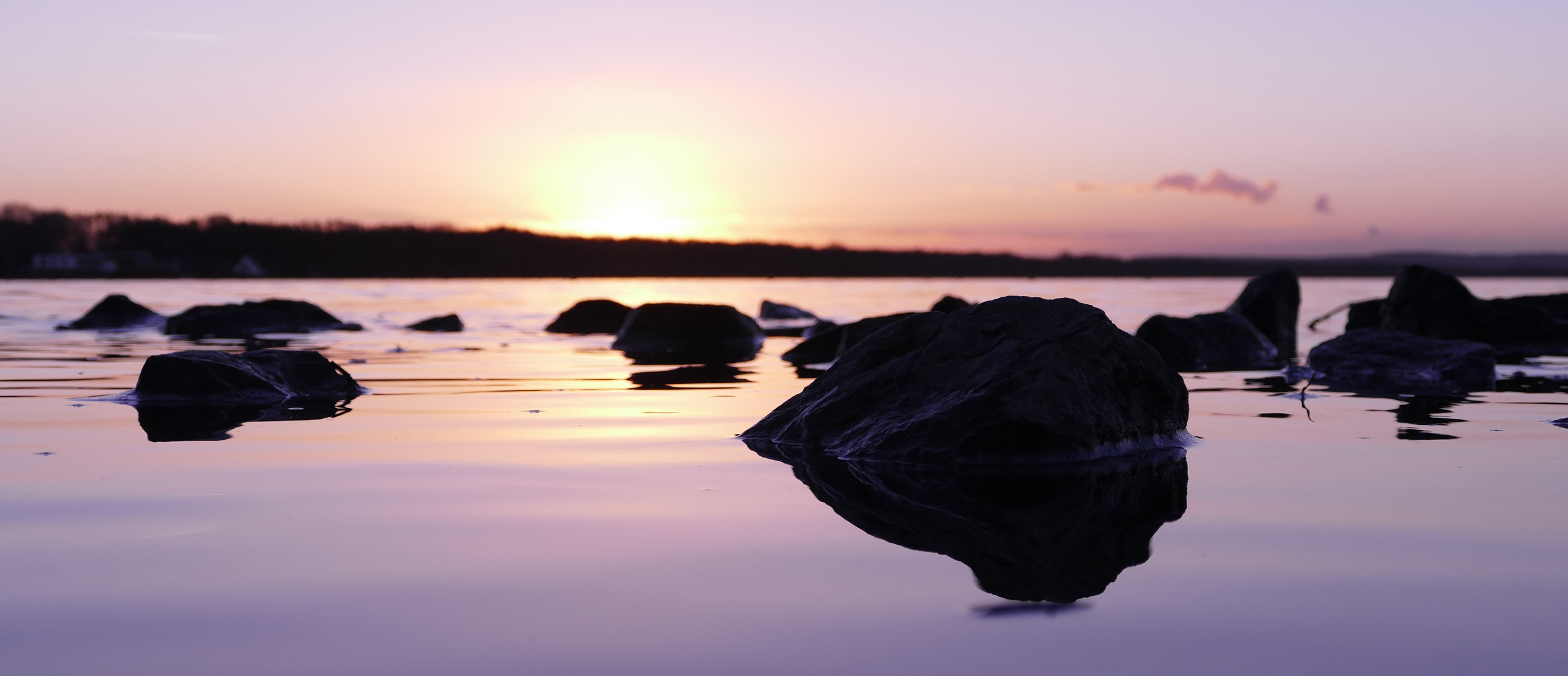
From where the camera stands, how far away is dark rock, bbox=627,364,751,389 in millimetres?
8852

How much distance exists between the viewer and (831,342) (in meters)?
12.1

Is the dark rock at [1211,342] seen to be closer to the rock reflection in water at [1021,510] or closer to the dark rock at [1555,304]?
the dark rock at [1555,304]

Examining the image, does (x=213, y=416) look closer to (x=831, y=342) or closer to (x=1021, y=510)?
(x=1021, y=510)

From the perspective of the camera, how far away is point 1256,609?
2.64 m

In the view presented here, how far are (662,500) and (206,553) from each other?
1392mm

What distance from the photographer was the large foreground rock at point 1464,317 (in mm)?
13258

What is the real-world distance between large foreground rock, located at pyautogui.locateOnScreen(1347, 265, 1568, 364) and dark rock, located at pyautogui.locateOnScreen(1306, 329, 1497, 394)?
403 centimetres

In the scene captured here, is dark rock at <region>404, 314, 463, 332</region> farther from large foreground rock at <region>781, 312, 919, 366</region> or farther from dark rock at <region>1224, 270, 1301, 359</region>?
dark rock at <region>1224, 270, 1301, 359</region>

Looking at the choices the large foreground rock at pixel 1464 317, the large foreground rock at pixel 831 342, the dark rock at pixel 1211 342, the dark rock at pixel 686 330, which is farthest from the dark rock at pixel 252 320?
the large foreground rock at pixel 1464 317

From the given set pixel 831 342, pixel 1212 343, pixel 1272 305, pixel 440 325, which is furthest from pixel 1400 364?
pixel 440 325

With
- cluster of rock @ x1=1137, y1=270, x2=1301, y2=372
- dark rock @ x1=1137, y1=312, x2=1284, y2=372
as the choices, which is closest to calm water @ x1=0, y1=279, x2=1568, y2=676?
cluster of rock @ x1=1137, y1=270, x2=1301, y2=372

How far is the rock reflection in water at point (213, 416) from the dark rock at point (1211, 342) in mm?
7198

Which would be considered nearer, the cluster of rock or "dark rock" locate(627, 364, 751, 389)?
"dark rock" locate(627, 364, 751, 389)

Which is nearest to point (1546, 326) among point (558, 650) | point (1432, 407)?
point (1432, 407)
